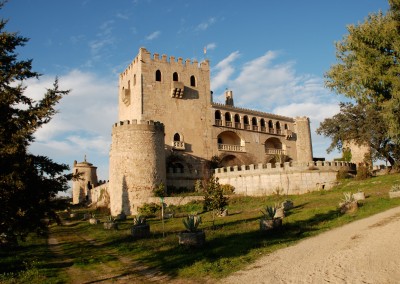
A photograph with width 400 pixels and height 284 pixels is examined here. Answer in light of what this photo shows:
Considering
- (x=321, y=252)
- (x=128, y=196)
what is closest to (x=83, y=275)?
(x=321, y=252)

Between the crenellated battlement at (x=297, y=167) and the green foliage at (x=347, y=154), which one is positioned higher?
the green foliage at (x=347, y=154)

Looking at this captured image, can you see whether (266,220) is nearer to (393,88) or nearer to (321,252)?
(321,252)

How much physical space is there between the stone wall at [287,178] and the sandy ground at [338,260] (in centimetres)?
1882

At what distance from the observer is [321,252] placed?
36.2 feet

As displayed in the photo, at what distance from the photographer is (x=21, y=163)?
1020cm

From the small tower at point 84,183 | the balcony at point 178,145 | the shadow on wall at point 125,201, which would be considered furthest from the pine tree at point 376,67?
the small tower at point 84,183

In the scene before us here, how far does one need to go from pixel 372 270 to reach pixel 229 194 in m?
25.8

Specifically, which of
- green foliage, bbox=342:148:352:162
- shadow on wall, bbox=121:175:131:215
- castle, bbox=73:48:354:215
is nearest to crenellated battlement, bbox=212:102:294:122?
castle, bbox=73:48:354:215

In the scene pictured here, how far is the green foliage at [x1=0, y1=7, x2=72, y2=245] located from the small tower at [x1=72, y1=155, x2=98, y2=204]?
42490 mm

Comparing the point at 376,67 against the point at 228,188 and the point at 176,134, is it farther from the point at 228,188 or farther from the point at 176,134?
the point at 176,134

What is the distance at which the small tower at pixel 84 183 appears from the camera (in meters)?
53.9

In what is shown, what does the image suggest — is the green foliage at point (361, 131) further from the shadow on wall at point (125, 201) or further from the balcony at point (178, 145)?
the shadow on wall at point (125, 201)

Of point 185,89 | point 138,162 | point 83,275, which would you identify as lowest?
point 83,275

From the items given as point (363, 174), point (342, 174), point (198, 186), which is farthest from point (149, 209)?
point (363, 174)
